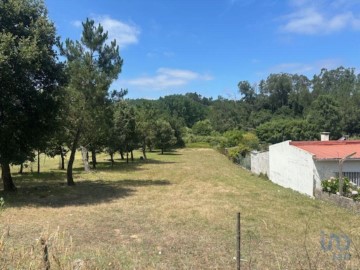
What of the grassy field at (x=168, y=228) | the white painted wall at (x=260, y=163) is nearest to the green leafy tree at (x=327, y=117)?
the white painted wall at (x=260, y=163)

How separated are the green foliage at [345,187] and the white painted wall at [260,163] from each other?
10.8 m

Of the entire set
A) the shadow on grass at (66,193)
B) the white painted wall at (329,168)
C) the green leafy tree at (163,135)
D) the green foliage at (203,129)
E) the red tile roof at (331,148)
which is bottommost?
the shadow on grass at (66,193)

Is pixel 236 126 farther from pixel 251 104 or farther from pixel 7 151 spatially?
pixel 7 151

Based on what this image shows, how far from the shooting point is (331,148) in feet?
64.8

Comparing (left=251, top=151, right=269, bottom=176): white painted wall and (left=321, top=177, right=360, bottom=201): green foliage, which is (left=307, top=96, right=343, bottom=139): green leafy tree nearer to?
(left=251, top=151, right=269, bottom=176): white painted wall

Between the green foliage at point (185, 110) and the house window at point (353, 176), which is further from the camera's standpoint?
the green foliage at point (185, 110)

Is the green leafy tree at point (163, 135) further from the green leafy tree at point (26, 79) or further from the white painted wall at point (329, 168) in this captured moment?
the white painted wall at point (329, 168)

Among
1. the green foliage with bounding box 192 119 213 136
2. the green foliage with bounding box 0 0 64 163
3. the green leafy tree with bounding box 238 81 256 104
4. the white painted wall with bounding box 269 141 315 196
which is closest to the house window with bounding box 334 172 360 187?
the white painted wall with bounding box 269 141 315 196

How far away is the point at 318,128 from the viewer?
84.8 metres

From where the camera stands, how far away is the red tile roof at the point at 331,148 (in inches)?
656

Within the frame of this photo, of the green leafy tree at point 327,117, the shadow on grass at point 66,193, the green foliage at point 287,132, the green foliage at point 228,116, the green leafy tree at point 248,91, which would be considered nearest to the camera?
the shadow on grass at point 66,193

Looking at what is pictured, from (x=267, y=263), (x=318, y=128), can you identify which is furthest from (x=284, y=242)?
(x=318, y=128)

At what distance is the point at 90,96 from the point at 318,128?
7644 cm

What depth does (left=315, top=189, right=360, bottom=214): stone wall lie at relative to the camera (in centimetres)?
1254
